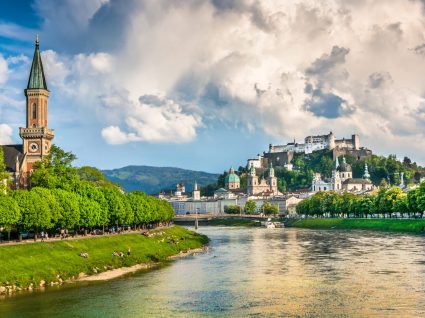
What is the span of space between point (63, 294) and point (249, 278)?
64.5 feet

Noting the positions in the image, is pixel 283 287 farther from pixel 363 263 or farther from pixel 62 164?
pixel 62 164

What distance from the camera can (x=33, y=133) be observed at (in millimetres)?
126625

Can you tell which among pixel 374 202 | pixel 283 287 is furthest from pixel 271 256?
pixel 374 202

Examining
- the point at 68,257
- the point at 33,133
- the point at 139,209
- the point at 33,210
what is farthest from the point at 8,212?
the point at 33,133

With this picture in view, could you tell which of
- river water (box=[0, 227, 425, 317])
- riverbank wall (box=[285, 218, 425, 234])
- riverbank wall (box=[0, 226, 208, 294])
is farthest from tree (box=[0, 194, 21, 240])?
riverbank wall (box=[285, 218, 425, 234])

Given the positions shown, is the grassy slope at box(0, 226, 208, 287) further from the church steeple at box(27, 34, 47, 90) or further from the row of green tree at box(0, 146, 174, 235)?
the church steeple at box(27, 34, 47, 90)

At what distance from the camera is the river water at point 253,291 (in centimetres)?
5391

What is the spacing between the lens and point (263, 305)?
5597 cm

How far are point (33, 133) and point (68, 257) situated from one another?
54.2 meters

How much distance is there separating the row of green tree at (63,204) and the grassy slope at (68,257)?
3657mm

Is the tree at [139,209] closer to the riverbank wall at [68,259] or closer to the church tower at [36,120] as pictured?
the riverbank wall at [68,259]

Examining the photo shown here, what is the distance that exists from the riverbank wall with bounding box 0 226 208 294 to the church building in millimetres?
28876

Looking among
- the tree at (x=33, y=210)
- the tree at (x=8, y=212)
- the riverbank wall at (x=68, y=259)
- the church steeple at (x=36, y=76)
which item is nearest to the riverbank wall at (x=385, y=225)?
the riverbank wall at (x=68, y=259)

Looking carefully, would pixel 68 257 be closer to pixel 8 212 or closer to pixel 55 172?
pixel 8 212
